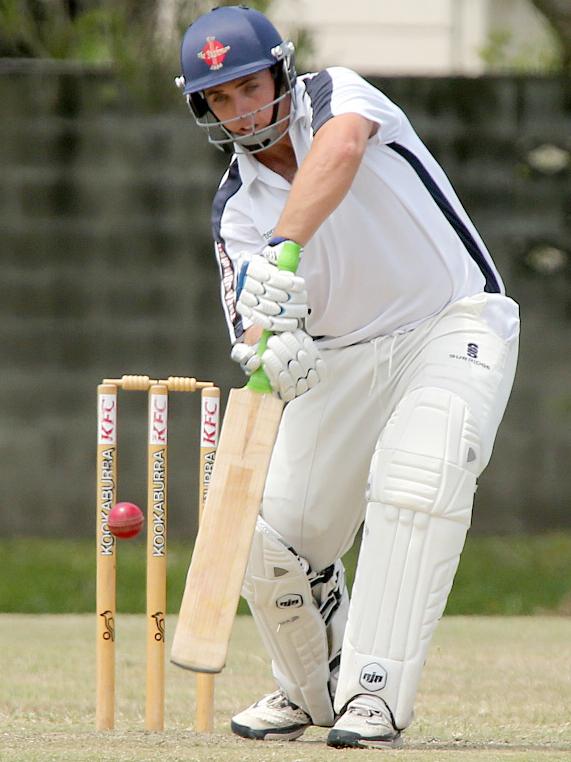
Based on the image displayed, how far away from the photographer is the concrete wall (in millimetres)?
8375

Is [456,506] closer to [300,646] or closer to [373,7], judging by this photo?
[300,646]

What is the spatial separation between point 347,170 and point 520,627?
379 cm

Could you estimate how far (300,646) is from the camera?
12.7ft

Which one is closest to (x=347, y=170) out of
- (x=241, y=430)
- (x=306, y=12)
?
(x=241, y=430)

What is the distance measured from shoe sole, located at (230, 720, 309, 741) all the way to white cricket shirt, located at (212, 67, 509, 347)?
36.6 inches

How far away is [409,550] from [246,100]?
3.33 feet

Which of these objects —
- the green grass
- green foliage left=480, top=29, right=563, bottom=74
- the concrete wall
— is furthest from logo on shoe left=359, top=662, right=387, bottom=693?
green foliage left=480, top=29, right=563, bottom=74

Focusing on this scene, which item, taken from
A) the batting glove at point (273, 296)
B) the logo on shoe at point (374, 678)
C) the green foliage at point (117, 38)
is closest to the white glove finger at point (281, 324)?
the batting glove at point (273, 296)

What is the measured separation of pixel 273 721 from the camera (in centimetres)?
393

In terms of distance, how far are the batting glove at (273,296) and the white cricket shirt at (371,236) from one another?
0.33 meters

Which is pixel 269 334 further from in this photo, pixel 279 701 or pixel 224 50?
pixel 279 701

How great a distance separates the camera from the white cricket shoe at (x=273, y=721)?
3.89 meters

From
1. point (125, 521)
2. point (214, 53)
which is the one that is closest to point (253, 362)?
point (125, 521)

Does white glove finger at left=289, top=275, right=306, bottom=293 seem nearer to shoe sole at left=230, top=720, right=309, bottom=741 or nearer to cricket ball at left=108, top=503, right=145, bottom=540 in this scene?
cricket ball at left=108, top=503, right=145, bottom=540
